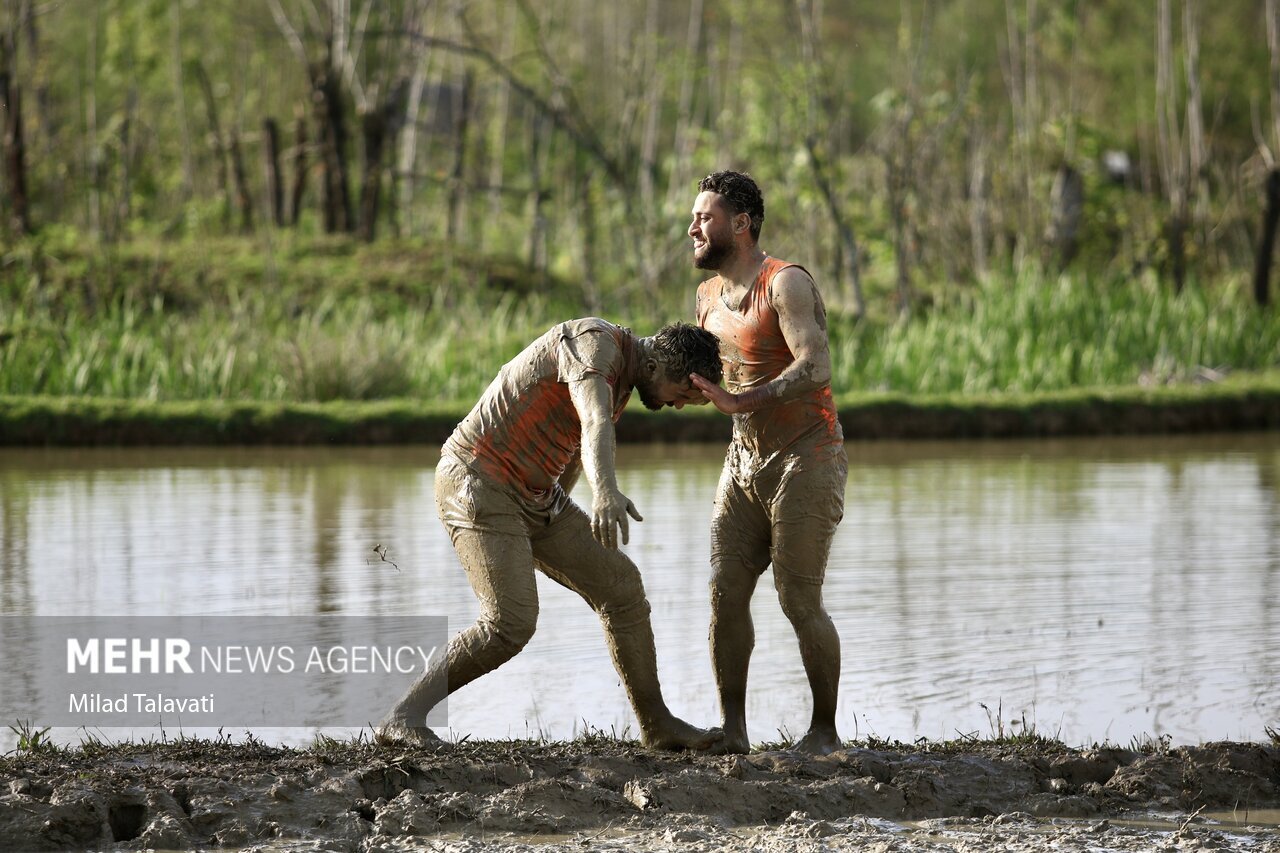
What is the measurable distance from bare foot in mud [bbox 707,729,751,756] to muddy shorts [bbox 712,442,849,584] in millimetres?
507

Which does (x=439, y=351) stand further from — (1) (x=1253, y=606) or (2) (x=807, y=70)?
(1) (x=1253, y=606)

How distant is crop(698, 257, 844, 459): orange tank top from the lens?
5.25m

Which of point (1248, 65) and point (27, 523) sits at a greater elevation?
point (1248, 65)

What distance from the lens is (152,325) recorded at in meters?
17.6

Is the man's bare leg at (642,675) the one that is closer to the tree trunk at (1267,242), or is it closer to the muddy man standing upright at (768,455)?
the muddy man standing upright at (768,455)

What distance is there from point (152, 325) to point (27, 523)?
25.6 feet

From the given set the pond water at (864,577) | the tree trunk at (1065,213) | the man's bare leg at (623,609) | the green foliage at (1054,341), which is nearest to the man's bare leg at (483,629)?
the man's bare leg at (623,609)

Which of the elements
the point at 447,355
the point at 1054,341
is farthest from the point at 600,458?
the point at 1054,341

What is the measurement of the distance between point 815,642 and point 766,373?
0.82 metres

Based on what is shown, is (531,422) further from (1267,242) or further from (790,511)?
(1267,242)

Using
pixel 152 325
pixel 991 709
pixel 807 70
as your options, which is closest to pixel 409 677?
pixel 991 709

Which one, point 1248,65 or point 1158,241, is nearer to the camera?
point 1158,241

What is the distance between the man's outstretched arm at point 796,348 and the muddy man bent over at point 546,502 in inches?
8.2

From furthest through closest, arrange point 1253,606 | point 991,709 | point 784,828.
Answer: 1. point 1253,606
2. point 991,709
3. point 784,828
